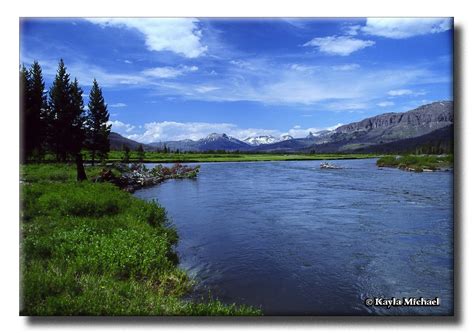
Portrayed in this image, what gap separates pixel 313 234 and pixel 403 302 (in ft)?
6.17

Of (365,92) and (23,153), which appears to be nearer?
(23,153)

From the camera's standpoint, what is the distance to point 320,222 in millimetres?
6543

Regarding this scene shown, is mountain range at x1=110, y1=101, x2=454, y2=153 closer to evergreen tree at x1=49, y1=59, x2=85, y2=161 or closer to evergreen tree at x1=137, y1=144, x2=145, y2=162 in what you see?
evergreen tree at x1=137, y1=144, x2=145, y2=162

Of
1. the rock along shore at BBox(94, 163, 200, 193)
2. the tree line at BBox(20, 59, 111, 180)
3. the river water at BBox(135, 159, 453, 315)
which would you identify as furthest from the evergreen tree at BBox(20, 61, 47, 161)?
the river water at BBox(135, 159, 453, 315)

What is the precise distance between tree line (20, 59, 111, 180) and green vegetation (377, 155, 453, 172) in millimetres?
4330

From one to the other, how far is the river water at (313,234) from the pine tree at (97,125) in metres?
0.91

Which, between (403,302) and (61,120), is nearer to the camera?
(403,302)

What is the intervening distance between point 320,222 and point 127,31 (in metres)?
4.26

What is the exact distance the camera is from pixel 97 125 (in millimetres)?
5254

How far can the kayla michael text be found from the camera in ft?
14.7

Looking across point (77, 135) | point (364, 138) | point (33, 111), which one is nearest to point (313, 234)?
point (364, 138)

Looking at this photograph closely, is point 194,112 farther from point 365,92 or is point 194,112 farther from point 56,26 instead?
point 365,92
